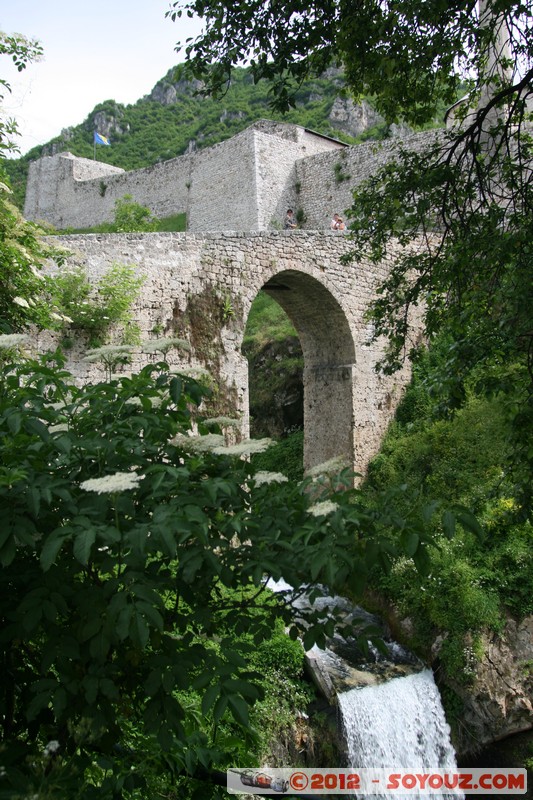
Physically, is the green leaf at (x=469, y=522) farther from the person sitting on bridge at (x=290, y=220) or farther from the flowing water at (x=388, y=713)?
the person sitting on bridge at (x=290, y=220)

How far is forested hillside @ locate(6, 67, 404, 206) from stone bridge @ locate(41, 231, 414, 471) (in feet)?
79.4

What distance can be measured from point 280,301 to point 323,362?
142cm

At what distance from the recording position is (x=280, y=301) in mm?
12859

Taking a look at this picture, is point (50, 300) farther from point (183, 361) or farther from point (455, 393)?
point (455, 393)

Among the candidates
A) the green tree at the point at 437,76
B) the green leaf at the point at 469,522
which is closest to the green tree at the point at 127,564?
the green leaf at the point at 469,522

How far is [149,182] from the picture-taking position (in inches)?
1153

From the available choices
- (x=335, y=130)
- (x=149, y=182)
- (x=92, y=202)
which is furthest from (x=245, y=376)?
(x=335, y=130)

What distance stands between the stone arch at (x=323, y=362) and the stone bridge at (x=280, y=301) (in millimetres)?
19

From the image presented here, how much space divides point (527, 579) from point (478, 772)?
2.48 metres

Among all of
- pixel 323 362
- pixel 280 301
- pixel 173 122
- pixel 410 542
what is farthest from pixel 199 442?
pixel 173 122

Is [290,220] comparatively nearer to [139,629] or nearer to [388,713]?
[388,713]

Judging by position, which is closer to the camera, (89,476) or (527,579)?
(89,476)

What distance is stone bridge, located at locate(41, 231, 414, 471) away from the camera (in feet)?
31.8

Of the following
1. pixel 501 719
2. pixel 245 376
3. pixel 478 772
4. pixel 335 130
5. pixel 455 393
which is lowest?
pixel 478 772
